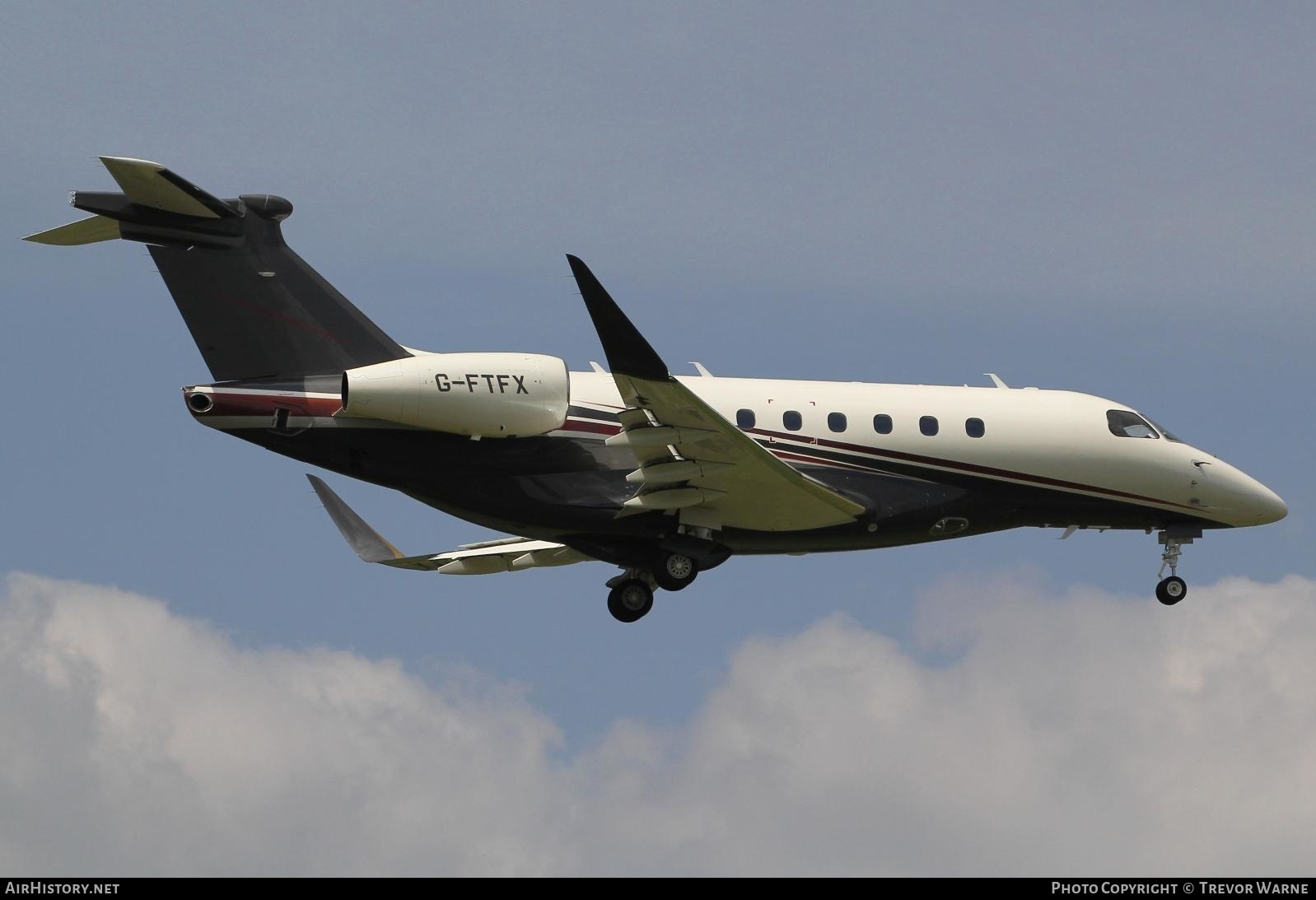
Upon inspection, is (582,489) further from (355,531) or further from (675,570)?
(355,531)

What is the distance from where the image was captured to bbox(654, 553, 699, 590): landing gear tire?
28.5m

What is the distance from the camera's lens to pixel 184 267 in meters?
26.6

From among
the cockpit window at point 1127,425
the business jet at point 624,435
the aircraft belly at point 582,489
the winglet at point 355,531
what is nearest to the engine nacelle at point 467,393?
the business jet at point 624,435

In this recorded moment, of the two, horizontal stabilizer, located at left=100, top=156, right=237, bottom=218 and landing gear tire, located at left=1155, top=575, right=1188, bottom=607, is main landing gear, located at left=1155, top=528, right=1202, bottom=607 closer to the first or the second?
landing gear tire, located at left=1155, top=575, right=1188, bottom=607

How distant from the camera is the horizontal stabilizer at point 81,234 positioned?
86.4 feet

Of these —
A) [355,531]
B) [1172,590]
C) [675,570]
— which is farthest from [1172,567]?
[355,531]

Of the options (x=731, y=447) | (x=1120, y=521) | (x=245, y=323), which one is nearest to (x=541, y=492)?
(x=731, y=447)

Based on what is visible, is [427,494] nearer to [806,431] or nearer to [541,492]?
[541,492]

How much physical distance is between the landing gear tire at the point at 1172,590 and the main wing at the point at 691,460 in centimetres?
665

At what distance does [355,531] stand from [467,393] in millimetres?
6845

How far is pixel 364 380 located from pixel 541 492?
137 inches

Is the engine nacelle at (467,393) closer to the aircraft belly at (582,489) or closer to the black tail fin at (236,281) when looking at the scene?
the aircraft belly at (582,489)

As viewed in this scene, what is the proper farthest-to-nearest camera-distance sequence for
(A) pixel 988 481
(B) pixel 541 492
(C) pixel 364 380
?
(A) pixel 988 481 < (B) pixel 541 492 < (C) pixel 364 380

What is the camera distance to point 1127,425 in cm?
3070
